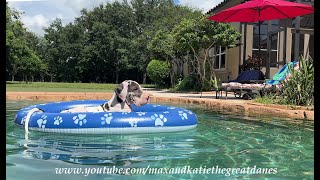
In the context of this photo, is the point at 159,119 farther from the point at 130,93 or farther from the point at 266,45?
the point at 266,45

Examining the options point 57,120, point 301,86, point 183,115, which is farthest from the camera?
point 301,86

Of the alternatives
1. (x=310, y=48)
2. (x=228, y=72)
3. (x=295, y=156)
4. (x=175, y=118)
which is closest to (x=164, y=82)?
(x=228, y=72)

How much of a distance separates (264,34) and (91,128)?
14.2 m

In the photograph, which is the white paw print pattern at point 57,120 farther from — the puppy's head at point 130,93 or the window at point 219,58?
the window at point 219,58

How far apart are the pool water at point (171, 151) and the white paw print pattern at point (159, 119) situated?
18cm

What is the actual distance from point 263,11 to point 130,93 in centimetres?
786

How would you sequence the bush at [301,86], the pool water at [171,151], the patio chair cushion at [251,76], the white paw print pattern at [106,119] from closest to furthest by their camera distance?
1. the pool water at [171,151]
2. the white paw print pattern at [106,119]
3. the bush at [301,86]
4. the patio chair cushion at [251,76]

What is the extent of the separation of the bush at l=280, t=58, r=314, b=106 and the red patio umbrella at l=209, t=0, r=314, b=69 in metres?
2.83

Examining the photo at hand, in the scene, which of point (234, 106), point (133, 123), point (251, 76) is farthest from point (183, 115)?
point (251, 76)

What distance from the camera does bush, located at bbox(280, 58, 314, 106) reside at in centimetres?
806

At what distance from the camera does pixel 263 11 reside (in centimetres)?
1216

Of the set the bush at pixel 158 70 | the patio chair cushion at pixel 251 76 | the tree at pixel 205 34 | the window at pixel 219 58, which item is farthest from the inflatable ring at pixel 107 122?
the bush at pixel 158 70

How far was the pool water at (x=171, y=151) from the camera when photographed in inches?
130

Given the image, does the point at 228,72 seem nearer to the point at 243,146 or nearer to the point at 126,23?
the point at 243,146
